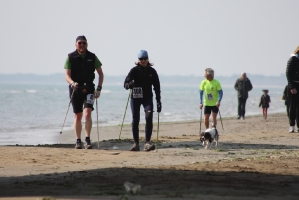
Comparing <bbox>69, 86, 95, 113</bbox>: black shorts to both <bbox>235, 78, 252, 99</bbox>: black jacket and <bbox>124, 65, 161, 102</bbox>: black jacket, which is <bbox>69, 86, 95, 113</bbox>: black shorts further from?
<bbox>235, 78, 252, 99</bbox>: black jacket

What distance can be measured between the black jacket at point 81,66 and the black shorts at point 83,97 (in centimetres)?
16

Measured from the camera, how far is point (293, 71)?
1919 cm

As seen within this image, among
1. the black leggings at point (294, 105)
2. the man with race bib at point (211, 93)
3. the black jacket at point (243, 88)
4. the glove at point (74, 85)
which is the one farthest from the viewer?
the black jacket at point (243, 88)

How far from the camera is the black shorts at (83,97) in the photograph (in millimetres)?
14734

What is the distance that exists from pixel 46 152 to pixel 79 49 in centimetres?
216

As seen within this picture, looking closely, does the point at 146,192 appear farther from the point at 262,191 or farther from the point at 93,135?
the point at 93,135

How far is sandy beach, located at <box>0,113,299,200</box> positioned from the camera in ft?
29.0

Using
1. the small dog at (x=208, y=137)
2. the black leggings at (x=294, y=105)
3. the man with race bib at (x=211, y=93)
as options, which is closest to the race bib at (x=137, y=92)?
the small dog at (x=208, y=137)

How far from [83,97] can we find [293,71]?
253 inches

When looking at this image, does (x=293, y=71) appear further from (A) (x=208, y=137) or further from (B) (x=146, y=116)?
(B) (x=146, y=116)

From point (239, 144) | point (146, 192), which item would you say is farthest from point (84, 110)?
point (146, 192)

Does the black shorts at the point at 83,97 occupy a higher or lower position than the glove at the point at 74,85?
lower

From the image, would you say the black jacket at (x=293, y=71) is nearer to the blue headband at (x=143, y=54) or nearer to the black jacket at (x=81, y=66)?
the blue headband at (x=143, y=54)

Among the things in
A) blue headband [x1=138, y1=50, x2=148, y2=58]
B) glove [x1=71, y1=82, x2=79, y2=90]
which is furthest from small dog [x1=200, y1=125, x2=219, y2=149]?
glove [x1=71, y1=82, x2=79, y2=90]
